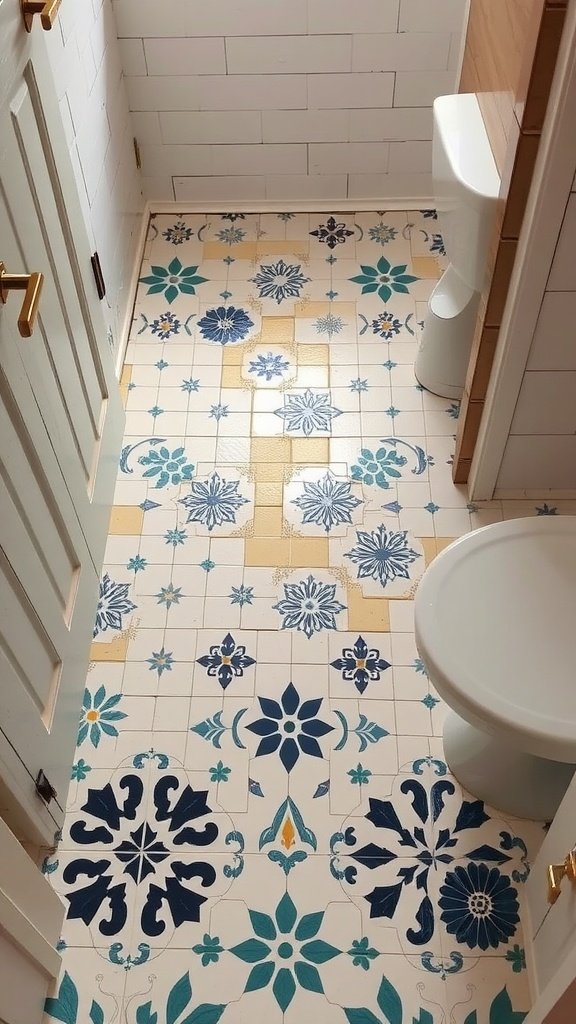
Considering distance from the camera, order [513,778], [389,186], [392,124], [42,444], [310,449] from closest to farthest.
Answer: [42,444] < [513,778] < [310,449] < [392,124] < [389,186]

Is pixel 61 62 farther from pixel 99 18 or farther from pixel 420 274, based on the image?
pixel 420 274

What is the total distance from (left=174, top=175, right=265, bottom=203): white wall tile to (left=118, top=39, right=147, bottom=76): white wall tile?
1.07 feet

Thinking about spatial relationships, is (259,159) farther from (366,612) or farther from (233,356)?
(366,612)

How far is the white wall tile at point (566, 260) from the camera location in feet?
4.91

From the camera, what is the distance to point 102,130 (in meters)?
2.20

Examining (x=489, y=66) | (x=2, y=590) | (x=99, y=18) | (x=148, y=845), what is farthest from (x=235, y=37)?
(x=148, y=845)

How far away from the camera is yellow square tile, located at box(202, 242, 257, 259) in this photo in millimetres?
2598

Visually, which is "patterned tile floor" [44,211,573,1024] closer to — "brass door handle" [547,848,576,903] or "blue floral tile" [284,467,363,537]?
"blue floral tile" [284,467,363,537]

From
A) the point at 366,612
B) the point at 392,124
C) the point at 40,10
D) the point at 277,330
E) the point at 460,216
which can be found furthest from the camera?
the point at 392,124

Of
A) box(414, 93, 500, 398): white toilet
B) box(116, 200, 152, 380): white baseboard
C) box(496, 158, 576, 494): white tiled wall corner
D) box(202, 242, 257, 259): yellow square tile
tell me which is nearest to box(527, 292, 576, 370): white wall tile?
box(496, 158, 576, 494): white tiled wall corner

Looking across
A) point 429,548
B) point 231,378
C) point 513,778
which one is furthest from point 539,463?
point 231,378

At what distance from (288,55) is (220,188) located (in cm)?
44

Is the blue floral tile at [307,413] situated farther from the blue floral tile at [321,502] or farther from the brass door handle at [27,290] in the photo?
the brass door handle at [27,290]

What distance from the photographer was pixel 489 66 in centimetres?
181
